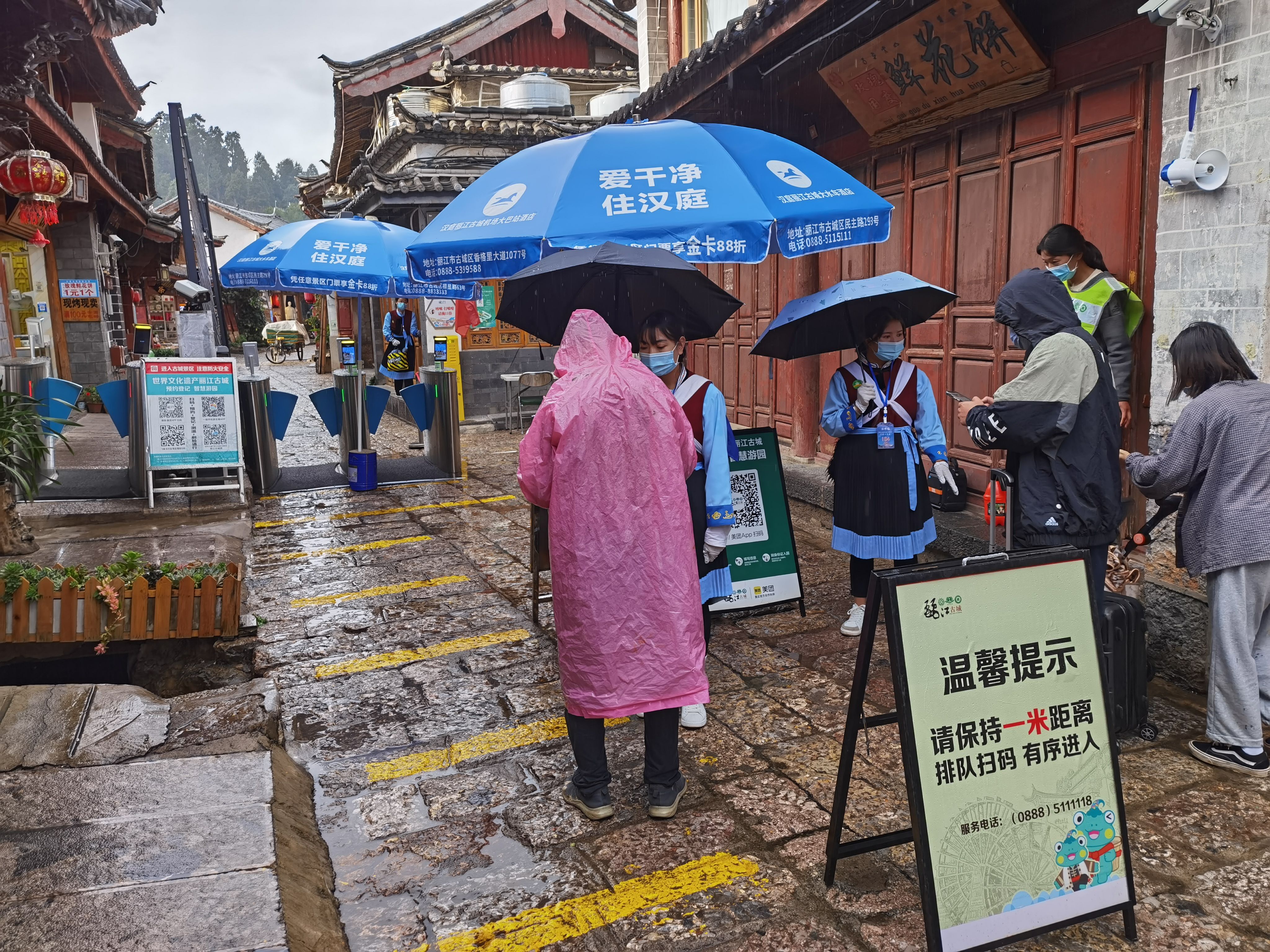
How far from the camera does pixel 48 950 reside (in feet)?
7.91

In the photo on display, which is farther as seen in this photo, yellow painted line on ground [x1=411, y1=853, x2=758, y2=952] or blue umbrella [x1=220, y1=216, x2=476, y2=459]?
blue umbrella [x1=220, y1=216, x2=476, y2=459]

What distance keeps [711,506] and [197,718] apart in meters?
2.42

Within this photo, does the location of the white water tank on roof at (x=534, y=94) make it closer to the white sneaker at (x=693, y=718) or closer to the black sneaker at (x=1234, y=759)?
the white sneaker at (x=693, y=718)

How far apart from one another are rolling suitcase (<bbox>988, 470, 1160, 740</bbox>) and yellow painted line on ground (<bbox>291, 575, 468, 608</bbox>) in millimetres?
3903

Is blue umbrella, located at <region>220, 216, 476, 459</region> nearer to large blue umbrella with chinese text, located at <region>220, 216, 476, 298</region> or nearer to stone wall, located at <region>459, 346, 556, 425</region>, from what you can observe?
large blue umbrella with chinese text, located at <region>220, 216, 476, 298</region>

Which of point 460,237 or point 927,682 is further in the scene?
point 460,237

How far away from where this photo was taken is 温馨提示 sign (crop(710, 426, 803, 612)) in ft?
17.8

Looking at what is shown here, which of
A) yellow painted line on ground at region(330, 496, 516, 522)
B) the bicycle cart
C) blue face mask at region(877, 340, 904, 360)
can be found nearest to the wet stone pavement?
blue face mask at region(877, 340, 904, 360)

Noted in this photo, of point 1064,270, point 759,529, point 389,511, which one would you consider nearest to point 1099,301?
point 1064,270

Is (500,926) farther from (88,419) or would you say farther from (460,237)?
(88,419)

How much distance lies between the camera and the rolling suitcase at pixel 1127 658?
3.85 meters

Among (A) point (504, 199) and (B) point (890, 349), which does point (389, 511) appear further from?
(B) point (890, 349)

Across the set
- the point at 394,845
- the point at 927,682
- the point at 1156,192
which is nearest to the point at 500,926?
the point at 394,845

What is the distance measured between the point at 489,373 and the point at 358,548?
8113 mm
